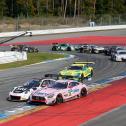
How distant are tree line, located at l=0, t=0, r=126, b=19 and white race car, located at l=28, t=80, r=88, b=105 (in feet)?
296

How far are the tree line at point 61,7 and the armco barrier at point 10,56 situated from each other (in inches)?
2595

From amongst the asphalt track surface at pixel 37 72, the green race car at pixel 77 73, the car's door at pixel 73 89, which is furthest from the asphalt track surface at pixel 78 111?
the green race car at pixel 77 73

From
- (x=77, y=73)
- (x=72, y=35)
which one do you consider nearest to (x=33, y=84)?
(x=77, y=73)

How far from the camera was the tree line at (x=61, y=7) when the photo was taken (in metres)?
118

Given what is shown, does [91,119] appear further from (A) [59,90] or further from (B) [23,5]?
(B) [23,5]

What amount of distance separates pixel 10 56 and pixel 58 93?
2431 centimetres

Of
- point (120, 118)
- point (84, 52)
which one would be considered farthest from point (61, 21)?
point (120, 118)

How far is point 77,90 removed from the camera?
2748 cm

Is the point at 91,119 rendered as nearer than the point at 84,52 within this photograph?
Yes

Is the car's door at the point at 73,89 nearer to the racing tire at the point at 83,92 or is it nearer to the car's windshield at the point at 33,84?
the racing tire at the point at 83,92

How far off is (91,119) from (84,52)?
42.0m

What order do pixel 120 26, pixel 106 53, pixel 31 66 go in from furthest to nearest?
pixel 120 26
pixel 106 53
pixel 31 66

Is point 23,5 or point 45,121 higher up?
point 23,5

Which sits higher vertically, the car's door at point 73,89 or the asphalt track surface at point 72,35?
the asphalt track surface at point 72,35
